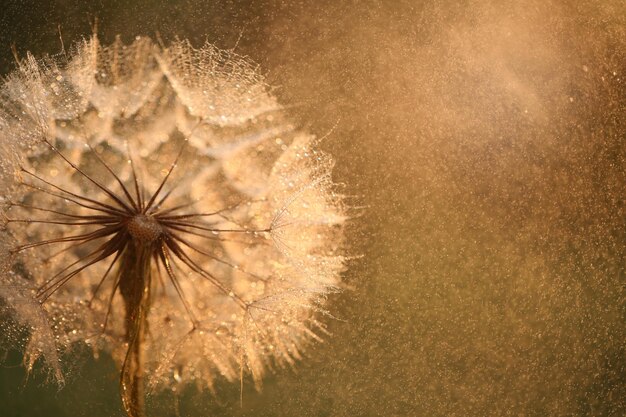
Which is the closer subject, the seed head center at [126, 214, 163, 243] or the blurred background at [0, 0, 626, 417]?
the seed head center at [126, 214, 163, 243]

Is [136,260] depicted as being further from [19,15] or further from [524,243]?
[524,243]

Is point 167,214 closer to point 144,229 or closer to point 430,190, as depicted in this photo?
point 144,229

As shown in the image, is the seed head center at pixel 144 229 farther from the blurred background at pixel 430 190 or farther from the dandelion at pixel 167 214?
the blurred background at pixel 430 190

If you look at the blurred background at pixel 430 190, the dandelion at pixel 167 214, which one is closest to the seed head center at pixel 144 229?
the dandelion at pixel 167 214

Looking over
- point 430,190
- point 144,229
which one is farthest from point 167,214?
point 430,190

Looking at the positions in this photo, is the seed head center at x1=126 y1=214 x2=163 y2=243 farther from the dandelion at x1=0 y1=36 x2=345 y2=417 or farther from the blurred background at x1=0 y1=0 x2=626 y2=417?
the blurred background at x1=0 y1=0 x2=626 y2=417

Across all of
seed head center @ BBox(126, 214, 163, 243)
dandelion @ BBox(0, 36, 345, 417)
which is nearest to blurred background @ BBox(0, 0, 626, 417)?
dandelion @ BBox(0, 36, 345, 417)
